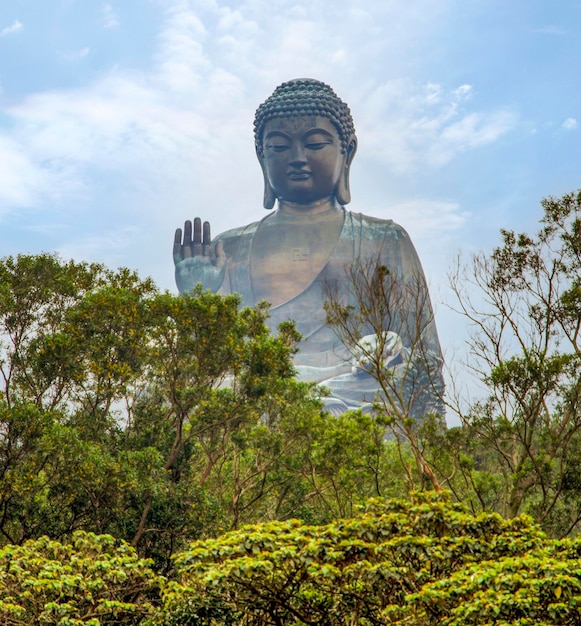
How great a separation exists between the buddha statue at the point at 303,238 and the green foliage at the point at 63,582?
647 inches

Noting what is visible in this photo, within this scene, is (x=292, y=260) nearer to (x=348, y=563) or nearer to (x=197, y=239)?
(x=197, y=239)

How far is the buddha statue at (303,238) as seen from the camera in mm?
25625

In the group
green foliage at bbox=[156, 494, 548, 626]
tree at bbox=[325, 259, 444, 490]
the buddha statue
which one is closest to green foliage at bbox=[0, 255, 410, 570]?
tree at bbox=[325, 259, 444, 490]

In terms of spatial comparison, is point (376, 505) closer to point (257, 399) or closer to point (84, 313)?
point (257, 399)

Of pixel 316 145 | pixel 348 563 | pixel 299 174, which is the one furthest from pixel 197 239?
pixel 348 563

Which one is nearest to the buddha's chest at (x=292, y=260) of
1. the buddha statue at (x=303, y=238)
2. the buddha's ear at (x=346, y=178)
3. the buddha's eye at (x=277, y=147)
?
the buddha statue at (x=303, y=238)

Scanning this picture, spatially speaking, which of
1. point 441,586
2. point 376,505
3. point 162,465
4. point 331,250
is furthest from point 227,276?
point 441,586

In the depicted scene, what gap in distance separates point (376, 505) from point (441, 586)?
64.0 inches

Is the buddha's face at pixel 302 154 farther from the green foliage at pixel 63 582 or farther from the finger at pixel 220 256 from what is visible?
the green foliage at pixel 63 582

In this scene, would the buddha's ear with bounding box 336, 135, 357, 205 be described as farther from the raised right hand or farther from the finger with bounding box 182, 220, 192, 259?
the finger with bounding box 182, 220, 192, 259

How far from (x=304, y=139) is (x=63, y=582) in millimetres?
19301

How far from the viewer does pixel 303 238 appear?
26641mm

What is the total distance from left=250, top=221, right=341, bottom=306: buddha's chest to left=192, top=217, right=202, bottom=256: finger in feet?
5.31

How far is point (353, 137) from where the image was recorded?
26766 mm
